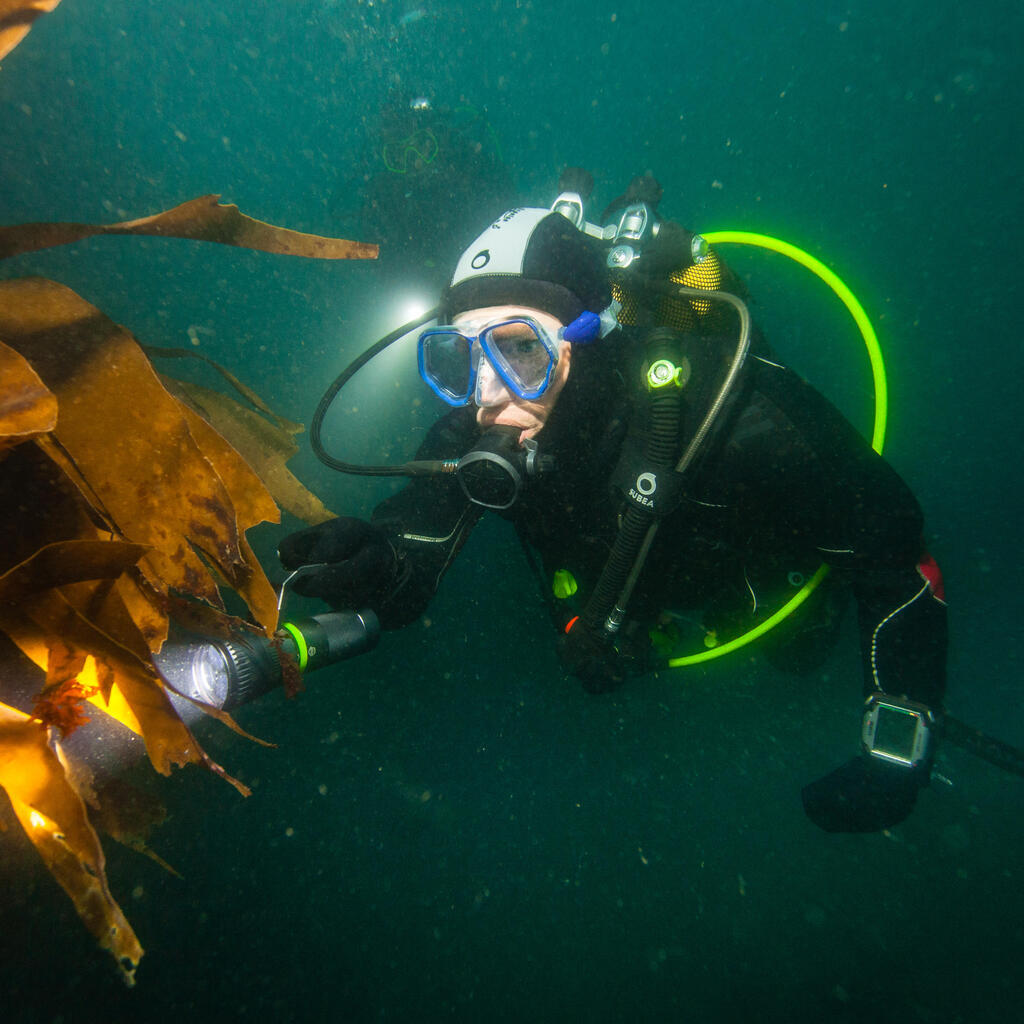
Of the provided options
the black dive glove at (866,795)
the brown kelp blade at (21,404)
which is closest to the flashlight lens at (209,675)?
the brown kelp blade at (21,404)

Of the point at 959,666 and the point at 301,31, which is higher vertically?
the point at 301,31

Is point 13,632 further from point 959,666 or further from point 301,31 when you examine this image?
point 959,666

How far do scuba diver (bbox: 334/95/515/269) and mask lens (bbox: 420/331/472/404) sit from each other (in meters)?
2.25

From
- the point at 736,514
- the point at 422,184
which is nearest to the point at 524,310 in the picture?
the point at 736,514

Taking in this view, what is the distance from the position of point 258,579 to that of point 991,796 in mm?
17831

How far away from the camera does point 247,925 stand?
4.30 metres

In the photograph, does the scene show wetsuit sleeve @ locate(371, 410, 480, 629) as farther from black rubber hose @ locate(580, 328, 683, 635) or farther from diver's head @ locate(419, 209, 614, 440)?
black rubber hose @ locate(580, 328, 683, 635)

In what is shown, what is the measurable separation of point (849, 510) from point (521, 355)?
5.89 ft

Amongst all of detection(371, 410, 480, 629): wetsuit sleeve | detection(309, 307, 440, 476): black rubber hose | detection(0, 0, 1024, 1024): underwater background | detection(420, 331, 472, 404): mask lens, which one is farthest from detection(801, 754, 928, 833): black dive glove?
detection(0, 0, 1024, 1024): underwater background

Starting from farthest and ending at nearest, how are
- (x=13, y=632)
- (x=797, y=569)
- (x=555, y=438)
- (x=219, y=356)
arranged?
(x=219, y=356), (x=797, y=569), (x=555, y=438), (x=13, y=632)

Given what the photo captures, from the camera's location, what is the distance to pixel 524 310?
7.78 feet

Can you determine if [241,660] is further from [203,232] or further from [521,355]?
[521,355]

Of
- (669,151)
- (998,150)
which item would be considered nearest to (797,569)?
(669,151)

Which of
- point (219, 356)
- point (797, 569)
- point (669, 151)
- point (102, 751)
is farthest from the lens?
point (669, 151)
